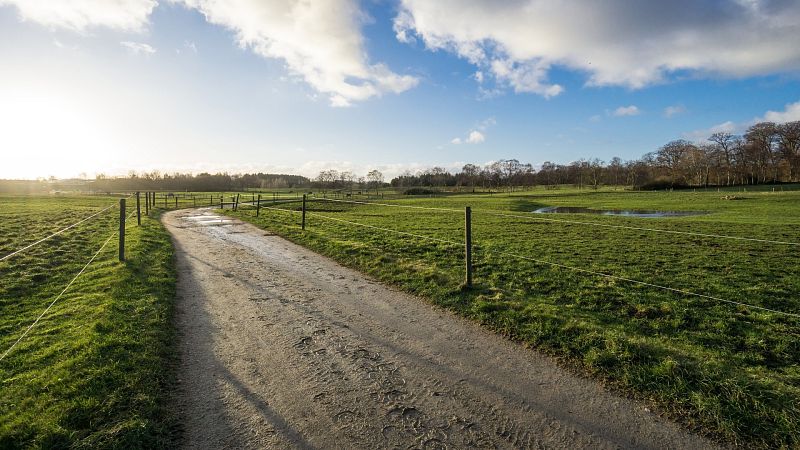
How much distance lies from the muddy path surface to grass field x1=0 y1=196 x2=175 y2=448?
14.6 inches

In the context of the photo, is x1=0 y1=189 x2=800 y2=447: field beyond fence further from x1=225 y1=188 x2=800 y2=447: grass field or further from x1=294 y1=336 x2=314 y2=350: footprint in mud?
x1=294 y1=336 x2=314 y2=350: footprint in mud

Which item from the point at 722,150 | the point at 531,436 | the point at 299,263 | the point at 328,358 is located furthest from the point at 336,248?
the point at 722,150

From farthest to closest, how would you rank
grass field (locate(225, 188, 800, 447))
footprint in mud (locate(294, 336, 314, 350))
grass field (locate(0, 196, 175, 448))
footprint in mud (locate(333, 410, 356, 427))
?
footprint in mud (locate(294, 336, 314, 350)) < grass field (locate(225, 188, 800, 447)) < footprint in mud (locate(333, 410, 356, 427)) < grass field (locate(0, 196, 175, 448))

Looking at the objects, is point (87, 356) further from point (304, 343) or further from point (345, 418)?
point (345, 418)

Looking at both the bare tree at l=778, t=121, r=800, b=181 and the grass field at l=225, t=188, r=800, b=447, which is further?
the bare tree at l=778, t=121, r=800, b=181

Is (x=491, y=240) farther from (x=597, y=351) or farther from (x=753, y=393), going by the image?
(x=753, y=393)

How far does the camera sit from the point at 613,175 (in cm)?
12225

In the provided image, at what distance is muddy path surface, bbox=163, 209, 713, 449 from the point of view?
3.55 m

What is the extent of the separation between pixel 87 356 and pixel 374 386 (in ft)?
13.1

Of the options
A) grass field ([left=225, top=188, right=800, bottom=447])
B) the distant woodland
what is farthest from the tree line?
grass field ([left=225, top=188, right=800, bottom=447])

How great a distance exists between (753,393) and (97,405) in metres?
7.26

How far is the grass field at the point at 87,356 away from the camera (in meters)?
3.49

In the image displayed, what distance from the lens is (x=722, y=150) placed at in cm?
10425

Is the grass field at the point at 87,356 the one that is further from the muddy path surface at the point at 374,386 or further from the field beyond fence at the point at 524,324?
the muddy path surface at the point at 374,386
